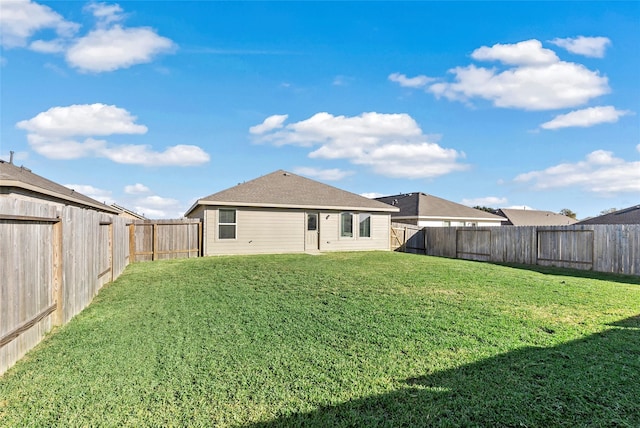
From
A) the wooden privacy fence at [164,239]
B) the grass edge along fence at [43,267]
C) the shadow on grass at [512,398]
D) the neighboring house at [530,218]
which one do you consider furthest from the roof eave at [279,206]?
the neighboring house at [530,218]

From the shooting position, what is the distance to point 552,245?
43.9 ft

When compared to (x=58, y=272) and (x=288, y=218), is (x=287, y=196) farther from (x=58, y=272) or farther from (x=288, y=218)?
(x=58, y=272)

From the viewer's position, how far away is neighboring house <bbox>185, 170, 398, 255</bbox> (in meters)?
16.0

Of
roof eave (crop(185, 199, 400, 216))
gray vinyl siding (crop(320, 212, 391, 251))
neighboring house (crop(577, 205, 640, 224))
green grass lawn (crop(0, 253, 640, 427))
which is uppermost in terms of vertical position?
roof eave (crop(185, 199, 400, 216))

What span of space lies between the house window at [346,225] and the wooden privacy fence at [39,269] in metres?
12.9

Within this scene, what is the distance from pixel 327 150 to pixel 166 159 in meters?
11.4

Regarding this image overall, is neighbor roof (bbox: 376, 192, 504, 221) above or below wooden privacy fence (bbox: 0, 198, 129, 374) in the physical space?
above

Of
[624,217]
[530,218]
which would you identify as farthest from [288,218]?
[530,218]

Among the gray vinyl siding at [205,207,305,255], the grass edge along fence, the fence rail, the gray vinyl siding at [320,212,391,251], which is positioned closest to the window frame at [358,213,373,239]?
the gray vinyl siding at [320,212,391,251]

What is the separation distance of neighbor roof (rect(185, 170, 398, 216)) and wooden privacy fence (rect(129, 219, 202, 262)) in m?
1.33

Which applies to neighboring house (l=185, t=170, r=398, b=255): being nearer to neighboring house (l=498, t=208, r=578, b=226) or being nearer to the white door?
the white door

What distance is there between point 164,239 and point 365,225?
1011 cm

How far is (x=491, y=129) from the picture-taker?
18.4 metres

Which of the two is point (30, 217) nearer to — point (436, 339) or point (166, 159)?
point (436, 339)
